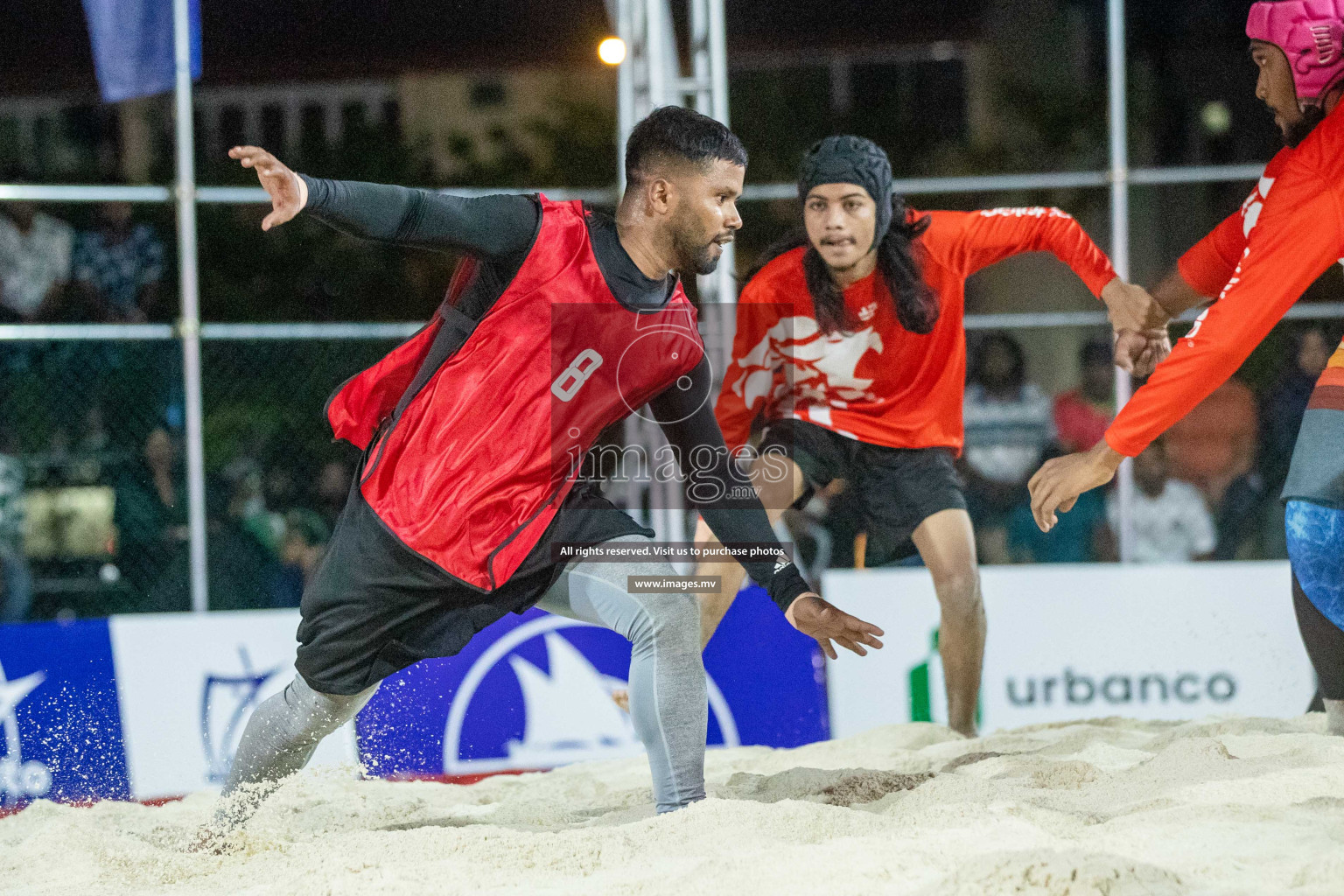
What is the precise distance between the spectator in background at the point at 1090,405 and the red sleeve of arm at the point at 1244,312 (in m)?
3.46

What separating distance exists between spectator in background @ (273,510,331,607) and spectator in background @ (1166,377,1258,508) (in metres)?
4.35

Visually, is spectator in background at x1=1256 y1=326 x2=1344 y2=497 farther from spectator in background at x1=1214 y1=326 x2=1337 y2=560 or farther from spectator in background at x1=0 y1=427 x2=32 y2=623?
spectator in background at x1=0 y1=427 x2=32 y2=623

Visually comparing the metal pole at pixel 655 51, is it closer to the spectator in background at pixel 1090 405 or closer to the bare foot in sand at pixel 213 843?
the spectator in background at pixel 1090 405

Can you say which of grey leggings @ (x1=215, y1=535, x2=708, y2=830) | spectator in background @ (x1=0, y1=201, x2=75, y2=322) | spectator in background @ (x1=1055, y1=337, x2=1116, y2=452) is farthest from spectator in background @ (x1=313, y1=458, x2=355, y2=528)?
spectator in background @ (x1=1055, y1=337, x2=1116, y2=452)

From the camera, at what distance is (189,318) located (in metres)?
5.38

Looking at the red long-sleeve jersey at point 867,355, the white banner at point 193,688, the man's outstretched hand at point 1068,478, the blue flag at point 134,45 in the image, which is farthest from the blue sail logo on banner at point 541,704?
the blue flag at point 134,45

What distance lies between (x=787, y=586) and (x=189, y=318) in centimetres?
350

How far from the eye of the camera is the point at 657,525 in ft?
17.6

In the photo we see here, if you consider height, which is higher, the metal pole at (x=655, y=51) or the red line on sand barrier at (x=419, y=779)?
the metal pole at (x=655, y=51)

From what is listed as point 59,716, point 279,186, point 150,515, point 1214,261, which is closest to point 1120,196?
point 1214,261

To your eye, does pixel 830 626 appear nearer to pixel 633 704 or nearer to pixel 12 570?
pixel 633 704

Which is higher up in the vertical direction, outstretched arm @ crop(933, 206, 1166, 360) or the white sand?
outstretched arm @ crop(933, 206, 1166, 360)

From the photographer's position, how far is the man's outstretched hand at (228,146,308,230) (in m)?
2.43

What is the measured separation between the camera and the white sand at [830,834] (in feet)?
7.09
